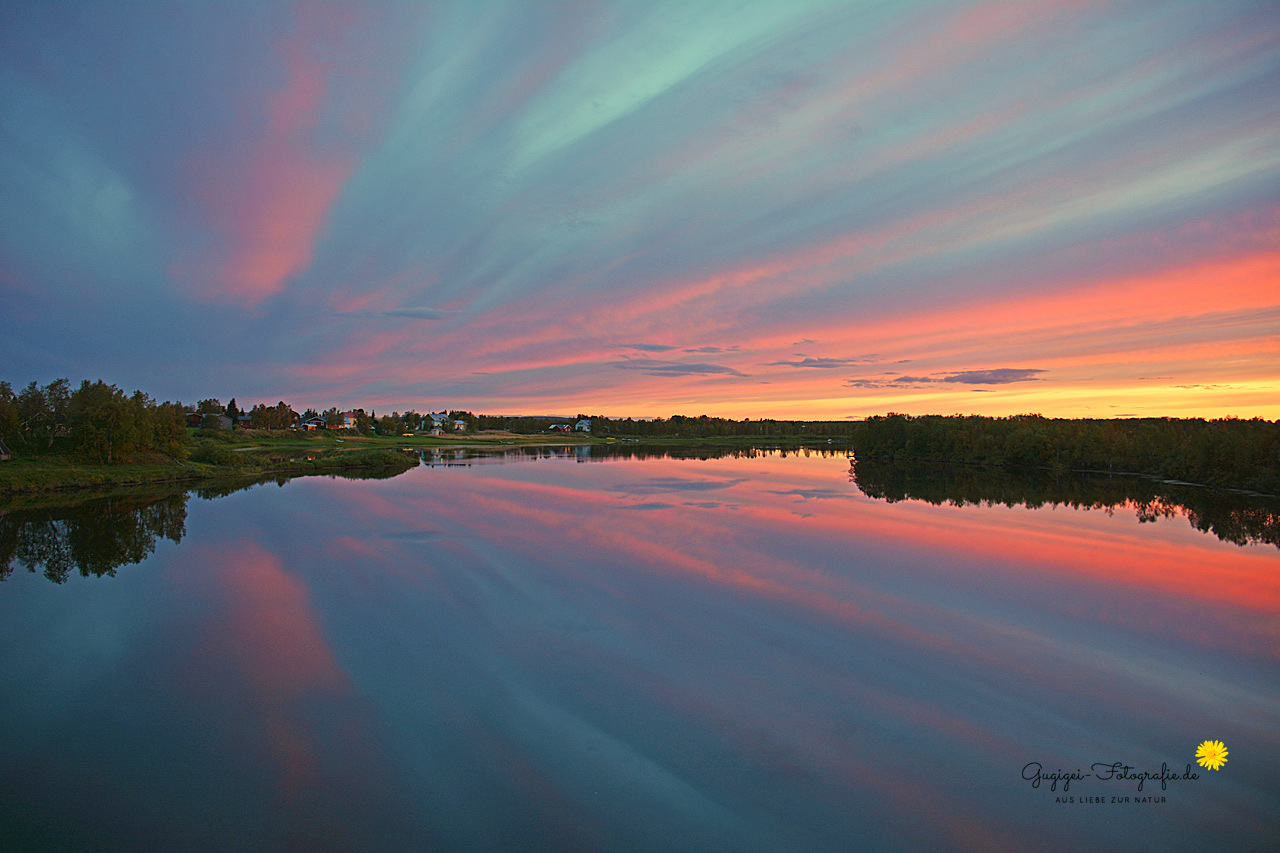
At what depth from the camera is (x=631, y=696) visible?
8.40 meters

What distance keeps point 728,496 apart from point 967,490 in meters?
19.5

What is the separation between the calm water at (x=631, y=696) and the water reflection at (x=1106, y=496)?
10.3m

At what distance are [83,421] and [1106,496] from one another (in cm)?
6695

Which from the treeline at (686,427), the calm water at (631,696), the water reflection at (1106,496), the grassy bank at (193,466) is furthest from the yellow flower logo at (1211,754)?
the treeline at (686,427)

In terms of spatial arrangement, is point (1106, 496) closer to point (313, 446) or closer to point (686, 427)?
point (313, 446)

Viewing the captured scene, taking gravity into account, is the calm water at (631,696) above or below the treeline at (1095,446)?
below

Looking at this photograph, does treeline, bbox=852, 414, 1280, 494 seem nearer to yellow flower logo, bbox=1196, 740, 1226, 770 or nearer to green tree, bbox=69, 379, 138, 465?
yellow flower logo, bbox=1196, 740, 1226, 770

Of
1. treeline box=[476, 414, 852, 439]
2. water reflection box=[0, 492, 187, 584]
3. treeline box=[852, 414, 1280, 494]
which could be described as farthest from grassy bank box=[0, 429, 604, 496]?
treeline box=[476, 414, 852, 439]

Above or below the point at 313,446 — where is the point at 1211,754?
below

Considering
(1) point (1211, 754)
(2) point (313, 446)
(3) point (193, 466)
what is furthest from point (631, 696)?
(2) point (313, 446)

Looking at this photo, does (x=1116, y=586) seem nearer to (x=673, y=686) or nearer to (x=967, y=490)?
(x=673, y=686)

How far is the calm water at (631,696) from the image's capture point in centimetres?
582

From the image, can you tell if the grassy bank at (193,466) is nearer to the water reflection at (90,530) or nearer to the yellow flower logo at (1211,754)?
the water reflection at (90,530)

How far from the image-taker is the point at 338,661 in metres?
9.82
